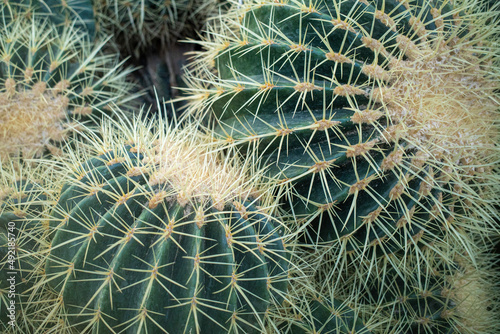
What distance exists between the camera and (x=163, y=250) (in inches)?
35.3

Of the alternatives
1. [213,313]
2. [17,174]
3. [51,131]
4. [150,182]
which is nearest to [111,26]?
[51,131]

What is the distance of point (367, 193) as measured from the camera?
1019mm

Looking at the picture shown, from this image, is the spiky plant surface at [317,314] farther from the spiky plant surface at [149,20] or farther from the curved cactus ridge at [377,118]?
the spiky plant surface at [149,20]

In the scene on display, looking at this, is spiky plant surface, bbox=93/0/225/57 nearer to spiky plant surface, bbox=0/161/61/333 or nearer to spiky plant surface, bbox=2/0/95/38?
spiky plant surface, bbox=2/0/95/38

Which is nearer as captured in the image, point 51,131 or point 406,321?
point 406,321

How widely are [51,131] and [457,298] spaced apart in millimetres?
1260

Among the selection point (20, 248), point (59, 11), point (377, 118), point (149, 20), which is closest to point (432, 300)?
point (377, 118)

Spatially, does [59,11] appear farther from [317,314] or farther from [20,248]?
[317,314]

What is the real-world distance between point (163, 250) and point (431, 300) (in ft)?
2.47

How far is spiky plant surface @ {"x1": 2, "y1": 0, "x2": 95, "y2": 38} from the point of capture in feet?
4.76

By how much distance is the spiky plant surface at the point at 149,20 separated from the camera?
5.45 feet

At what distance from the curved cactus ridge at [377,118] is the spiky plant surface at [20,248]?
49 cm

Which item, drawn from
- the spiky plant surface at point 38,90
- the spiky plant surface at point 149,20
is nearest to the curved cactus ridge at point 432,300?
the spiky plant surface at point 38,90

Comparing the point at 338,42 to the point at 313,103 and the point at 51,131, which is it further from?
the point at 51,131
